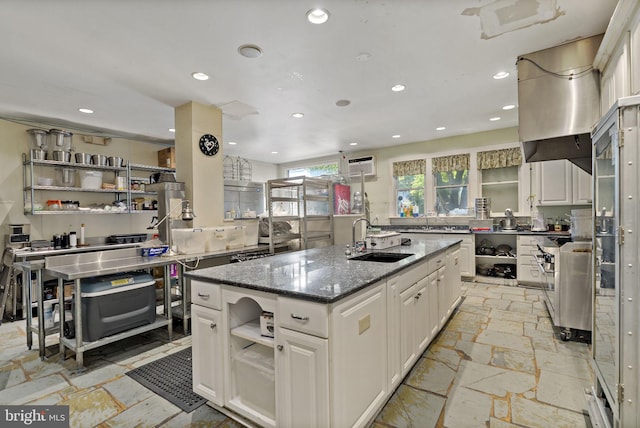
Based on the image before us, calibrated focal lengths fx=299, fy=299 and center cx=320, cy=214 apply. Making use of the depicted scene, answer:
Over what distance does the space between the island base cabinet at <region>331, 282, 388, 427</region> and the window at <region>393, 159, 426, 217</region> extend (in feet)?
16.5

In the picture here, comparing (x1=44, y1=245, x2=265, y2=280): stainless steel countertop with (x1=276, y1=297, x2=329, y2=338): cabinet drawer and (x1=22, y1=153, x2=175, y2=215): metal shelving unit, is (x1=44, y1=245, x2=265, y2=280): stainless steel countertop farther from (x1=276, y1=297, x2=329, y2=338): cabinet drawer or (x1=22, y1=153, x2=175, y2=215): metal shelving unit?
(x1=276, y1=297, x2=329, y2=338): cabinet drawer

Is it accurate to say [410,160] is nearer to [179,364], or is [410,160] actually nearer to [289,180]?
[289,180]

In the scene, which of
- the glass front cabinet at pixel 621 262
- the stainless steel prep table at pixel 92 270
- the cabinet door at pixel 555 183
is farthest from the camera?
the cabinet door at pixel 555 183

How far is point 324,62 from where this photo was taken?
2.88m

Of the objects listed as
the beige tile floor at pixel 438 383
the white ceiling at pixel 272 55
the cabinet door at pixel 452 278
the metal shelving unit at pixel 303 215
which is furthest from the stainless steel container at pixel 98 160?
the cabinet door at pixel 452 278

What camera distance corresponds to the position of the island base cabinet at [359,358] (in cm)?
144

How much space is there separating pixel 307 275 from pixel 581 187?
195 inches

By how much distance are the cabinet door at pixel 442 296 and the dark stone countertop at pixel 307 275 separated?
522 mm

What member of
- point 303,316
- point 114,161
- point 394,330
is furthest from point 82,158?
point 394,330

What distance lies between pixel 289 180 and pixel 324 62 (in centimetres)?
197

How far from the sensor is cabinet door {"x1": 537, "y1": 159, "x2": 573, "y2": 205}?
15.4 feet

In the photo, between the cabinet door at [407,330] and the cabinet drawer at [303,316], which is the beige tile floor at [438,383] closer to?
the cabinet door at [407,330]

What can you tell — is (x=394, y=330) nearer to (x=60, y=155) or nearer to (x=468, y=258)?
(x=468, y=258)

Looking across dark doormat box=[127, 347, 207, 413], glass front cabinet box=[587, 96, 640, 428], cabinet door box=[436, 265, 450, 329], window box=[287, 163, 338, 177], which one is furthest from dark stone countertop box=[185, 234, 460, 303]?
window box=[287, 163, 338, 177]
